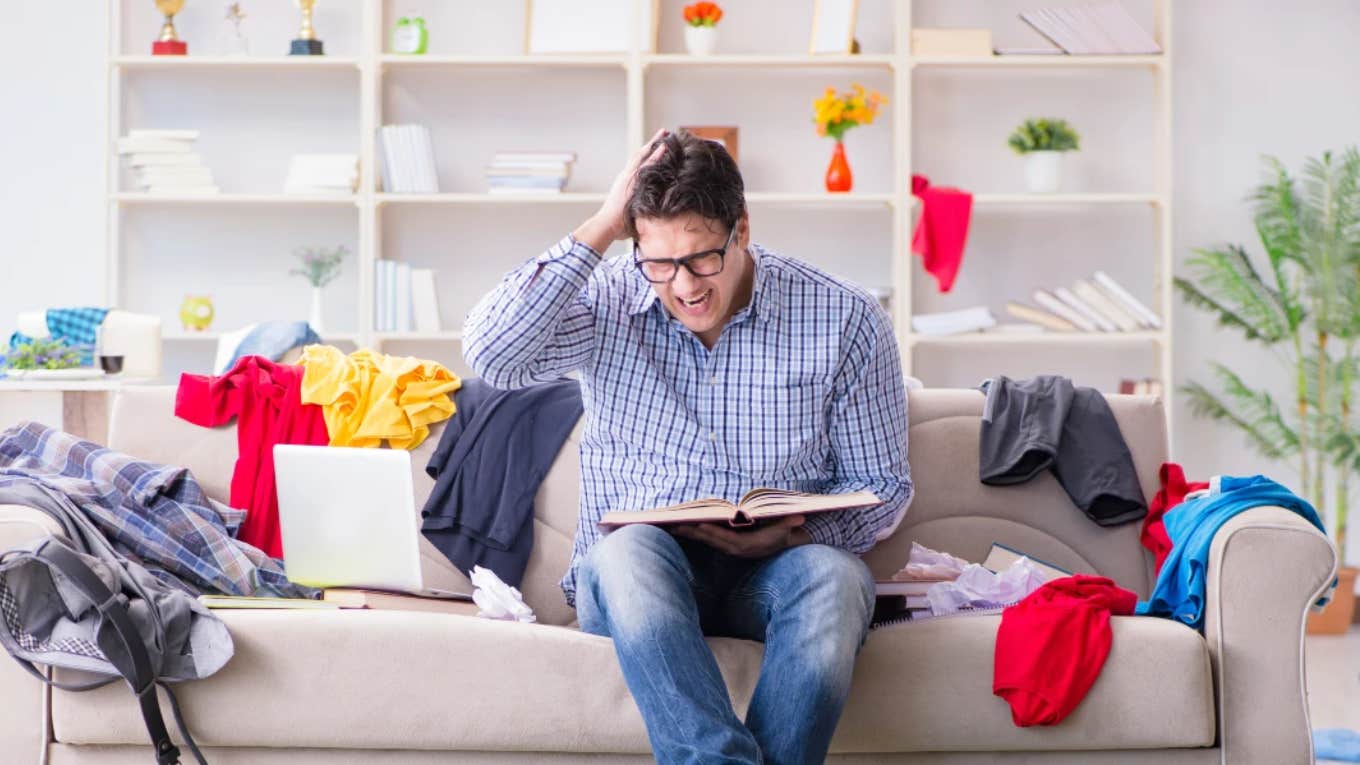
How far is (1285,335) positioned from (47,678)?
3965 mm

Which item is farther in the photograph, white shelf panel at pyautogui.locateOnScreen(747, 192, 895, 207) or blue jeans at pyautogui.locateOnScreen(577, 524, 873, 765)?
white shelf panel at pyautogui.locateOnScreen(747, 192, 895, 207)

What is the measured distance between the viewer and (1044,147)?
190 inches

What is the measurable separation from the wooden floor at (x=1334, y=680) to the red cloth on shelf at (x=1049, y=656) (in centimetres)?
132

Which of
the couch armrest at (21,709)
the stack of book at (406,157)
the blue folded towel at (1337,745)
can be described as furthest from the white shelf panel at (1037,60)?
the couch armrest at (21,709)

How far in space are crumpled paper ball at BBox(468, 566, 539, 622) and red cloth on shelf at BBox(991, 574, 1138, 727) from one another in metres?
0.82

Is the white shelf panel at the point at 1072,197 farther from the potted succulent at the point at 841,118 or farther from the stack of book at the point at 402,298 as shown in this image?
the stack of book at the point at 402,298

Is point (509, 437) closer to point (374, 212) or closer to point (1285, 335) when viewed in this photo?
point (374, 212)

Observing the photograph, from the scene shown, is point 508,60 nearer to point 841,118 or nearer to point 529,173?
point 529,173

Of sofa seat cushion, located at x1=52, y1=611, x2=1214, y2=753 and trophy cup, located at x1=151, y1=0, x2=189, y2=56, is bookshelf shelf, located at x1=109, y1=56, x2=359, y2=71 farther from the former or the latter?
sofa seat cushion, located at x1=52, y1=611, x2=1214, y2=753

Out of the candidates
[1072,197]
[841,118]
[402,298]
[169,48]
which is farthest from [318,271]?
[1072,197]

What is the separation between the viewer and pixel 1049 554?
108 inches

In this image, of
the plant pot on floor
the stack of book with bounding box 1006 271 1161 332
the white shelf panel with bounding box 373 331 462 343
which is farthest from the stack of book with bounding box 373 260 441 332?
the plant pot on floor

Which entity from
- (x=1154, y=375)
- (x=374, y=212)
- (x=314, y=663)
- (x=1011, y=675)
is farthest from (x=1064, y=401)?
(x=374, y=212)

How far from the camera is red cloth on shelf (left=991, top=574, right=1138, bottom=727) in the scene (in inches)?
84.2
